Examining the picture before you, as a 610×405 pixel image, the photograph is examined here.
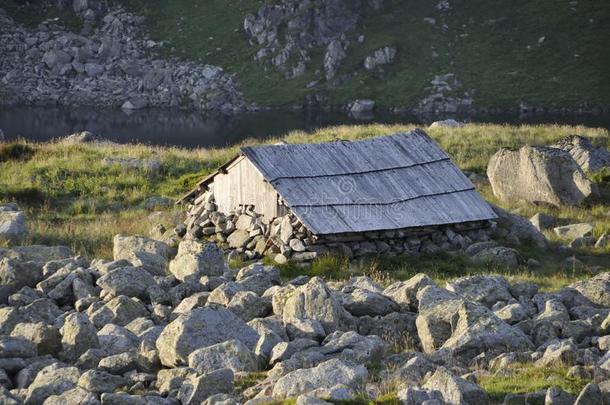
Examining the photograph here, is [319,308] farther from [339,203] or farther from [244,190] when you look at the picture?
[244,190]

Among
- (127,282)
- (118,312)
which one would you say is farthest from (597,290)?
(118,312)

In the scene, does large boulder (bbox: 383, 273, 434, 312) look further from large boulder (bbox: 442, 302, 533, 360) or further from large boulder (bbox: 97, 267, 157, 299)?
large boulder (bbox: 97, 267, 157, 299)

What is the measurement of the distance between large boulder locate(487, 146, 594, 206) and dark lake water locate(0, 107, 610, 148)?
115ft

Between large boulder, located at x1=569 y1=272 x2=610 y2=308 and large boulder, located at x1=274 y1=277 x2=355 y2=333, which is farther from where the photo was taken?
large boulder, located at x1=569 y1=272 x2=610 y2=308

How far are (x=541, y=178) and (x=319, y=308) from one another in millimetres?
20100

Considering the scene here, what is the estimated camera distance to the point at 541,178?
3456 centimetres

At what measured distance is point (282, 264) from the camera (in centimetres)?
2605

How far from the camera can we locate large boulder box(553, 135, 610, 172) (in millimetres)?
40031

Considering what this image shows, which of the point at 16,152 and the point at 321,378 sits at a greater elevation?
the point at 16,152

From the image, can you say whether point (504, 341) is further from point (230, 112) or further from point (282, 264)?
point (230, 112)

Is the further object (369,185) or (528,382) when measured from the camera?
(369,185)

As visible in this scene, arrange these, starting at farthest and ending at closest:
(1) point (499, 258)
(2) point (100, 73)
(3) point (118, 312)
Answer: (2) point (100, 73)
(1) point (499, 258)
(3) point (118, 312)

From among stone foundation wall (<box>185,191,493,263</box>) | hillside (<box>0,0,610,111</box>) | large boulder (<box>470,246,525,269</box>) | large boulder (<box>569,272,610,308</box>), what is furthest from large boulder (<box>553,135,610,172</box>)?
hillside (<box>0,0,610,111</box>)

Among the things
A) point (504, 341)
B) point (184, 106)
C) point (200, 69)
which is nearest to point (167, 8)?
point (200, 69)
